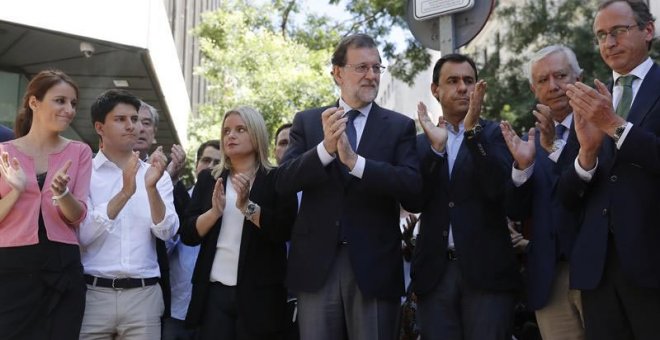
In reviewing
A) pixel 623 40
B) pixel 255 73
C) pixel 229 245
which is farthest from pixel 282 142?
pixel 255 73

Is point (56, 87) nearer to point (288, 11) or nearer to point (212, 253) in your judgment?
point (212, 253)

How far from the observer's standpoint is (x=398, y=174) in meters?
3.83

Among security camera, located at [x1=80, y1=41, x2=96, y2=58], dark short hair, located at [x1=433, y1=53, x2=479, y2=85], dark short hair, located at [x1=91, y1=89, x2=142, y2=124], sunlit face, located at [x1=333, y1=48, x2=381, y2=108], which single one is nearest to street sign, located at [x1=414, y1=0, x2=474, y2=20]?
dark short hair, located at [x1=433, y1=53, x2=479, y2=85]

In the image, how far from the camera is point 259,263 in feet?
15.2

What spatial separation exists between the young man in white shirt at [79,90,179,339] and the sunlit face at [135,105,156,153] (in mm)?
864

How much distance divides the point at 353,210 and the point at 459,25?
1.73 m

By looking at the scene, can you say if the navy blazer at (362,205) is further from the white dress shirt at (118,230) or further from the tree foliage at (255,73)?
the tree foliage at (255,73)

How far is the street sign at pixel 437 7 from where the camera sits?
4750 mm

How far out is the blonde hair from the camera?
492 centimetres

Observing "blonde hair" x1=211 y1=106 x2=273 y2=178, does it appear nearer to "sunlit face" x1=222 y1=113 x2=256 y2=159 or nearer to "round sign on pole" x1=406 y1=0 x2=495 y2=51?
"sunlit face" x1=222 y1=113 x2=256 y2=159

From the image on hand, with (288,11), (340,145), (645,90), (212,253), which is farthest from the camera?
(288,11)

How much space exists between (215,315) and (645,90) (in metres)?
2.92

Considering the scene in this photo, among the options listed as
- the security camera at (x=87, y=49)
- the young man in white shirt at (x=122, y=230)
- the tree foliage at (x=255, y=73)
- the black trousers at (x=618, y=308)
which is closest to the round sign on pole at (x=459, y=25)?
the black trousers at (x=618, y=308)

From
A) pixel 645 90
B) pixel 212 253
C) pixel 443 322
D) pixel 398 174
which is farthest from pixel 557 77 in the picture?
pixel 212 253
